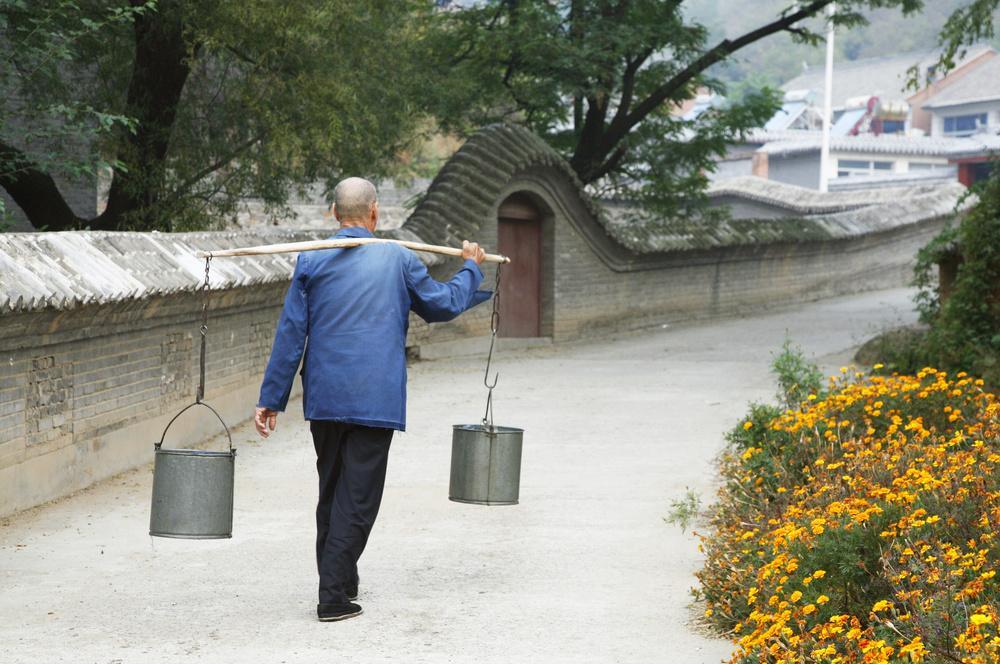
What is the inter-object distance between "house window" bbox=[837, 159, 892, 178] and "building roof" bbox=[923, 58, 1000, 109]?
3906mm

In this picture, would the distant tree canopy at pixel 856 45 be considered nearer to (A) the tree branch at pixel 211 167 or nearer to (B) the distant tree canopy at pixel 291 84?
(B) the distant tree canopy at pixel 291 84

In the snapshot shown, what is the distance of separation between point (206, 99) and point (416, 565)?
11052 mm

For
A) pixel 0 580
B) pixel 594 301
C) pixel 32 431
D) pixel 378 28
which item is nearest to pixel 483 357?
pixel 594 301

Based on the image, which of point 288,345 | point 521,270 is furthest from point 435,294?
point 521,270

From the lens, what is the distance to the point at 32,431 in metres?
8.05

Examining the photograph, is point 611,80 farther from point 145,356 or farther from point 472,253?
point 472,253

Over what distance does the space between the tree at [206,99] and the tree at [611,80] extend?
346 cm

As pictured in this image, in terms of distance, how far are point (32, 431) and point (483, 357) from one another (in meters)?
9.86

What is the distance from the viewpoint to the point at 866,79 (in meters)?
69.8

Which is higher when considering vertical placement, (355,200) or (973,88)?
(973,88)

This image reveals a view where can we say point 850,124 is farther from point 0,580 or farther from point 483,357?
point 0,580

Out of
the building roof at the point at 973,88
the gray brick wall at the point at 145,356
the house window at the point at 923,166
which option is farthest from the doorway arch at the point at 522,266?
the building roof at the point at 973,88

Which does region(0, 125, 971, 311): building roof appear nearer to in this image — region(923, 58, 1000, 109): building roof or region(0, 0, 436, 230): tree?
region(0, 0, 436, 230): tree

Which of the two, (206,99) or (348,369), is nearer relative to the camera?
(348,369)
